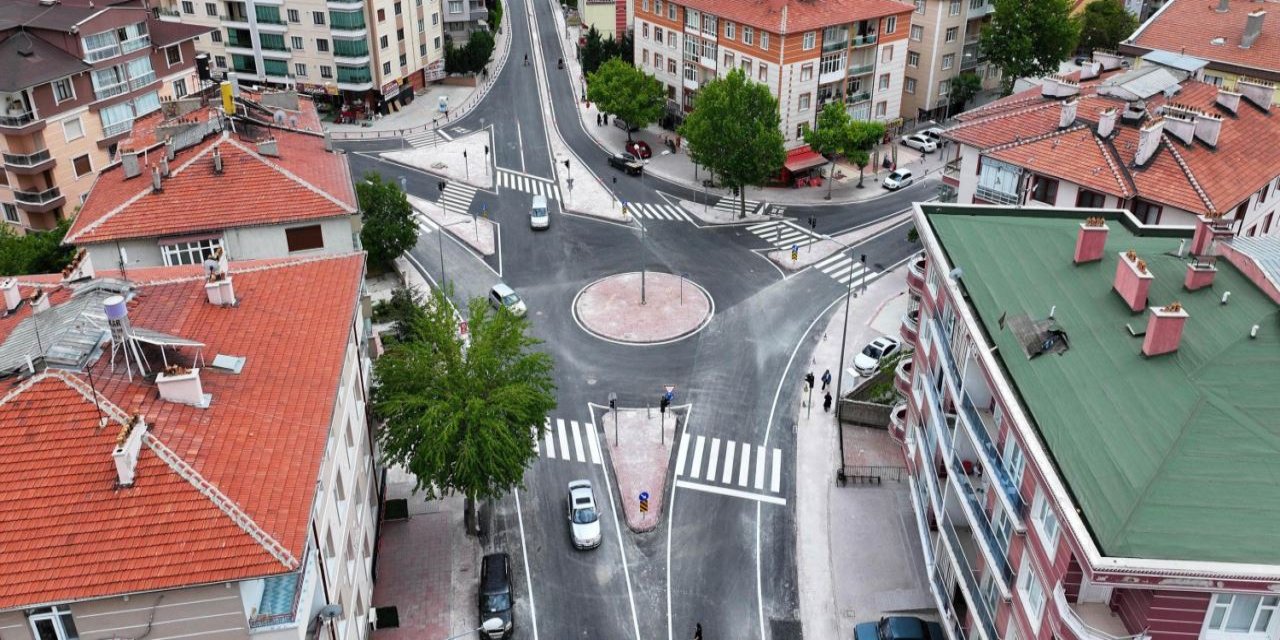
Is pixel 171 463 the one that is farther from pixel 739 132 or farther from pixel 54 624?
pixel 739 132

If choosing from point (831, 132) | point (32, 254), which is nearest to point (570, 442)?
point (32, 254)

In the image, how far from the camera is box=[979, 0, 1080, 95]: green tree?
334ft

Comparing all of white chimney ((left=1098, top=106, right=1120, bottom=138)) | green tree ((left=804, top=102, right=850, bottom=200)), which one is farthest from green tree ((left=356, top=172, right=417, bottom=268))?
white chimney ((left=1098, top=106, right=1120, bottom=138))

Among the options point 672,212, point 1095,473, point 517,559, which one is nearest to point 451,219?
point 672,212

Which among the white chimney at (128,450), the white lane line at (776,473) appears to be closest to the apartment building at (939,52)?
the white lane line at (776,473)

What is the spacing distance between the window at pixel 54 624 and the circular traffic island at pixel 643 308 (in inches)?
1712

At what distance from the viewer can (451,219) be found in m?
88.1

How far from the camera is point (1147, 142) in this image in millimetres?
56438

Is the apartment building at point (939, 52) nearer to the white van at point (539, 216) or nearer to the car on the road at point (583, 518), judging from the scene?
the white van at point (539, 216)

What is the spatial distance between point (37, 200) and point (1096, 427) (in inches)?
3035

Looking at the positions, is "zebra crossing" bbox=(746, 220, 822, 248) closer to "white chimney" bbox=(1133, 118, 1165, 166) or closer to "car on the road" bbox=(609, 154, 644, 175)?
"car on the road" bbox=(609, 154, 644, 175)

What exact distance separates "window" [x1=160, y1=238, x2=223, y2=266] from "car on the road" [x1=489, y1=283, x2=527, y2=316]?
2323 cm

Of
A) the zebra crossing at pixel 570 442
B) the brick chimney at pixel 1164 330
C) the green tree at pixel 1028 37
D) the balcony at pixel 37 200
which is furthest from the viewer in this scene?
the green tree at pixel 1028 37

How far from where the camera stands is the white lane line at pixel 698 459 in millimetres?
55906
